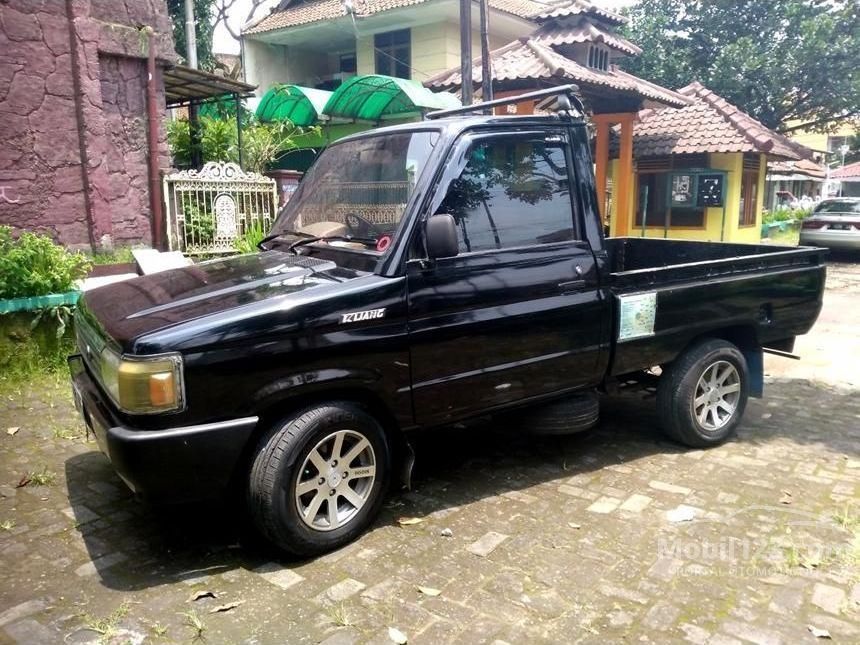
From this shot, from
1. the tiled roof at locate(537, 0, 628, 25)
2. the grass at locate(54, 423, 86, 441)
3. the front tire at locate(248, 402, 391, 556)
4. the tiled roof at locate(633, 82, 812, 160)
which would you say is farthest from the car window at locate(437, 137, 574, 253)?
the tiled roof at locate(633, 82, 812, 160)

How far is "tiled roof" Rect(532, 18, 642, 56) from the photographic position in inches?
569

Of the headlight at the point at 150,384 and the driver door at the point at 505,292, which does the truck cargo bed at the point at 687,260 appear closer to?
the driver door at the point at 505,292

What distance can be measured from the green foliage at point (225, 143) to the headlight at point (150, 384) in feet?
33.7

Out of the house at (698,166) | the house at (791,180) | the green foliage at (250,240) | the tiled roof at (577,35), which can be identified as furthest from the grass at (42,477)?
the house at (791,180)

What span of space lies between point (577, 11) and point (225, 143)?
315 inches

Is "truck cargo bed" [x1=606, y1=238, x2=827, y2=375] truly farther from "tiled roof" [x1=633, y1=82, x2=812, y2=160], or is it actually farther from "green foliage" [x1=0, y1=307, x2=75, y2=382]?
"tiled roof" [x1=633, y1=82, x2=812, y2=160]

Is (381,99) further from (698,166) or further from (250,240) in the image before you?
(698,166)

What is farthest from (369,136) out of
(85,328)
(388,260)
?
(85,328)

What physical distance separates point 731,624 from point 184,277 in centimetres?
313

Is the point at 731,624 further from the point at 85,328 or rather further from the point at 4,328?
the point at 4,328

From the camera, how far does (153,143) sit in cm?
969

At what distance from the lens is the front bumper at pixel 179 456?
9.77ft

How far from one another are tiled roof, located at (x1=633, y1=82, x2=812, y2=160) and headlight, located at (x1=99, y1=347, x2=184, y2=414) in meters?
16.5

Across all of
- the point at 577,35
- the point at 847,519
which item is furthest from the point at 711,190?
the point at 847,519
